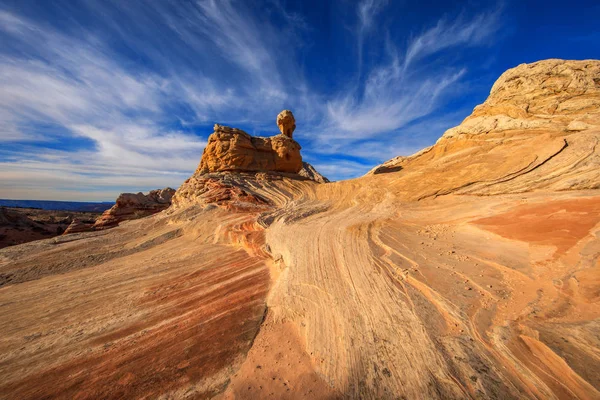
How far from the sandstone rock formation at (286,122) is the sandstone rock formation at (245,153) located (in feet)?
21.2

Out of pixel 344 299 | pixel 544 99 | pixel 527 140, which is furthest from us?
pixel 544 99

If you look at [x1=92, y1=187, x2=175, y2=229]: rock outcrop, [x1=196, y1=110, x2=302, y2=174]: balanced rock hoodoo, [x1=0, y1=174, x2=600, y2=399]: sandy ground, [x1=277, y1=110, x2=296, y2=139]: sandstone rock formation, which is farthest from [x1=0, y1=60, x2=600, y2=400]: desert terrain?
[x1=277, y1=110, x2=296, y2=139]: sandstone rock formation

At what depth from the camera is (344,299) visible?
406 cm

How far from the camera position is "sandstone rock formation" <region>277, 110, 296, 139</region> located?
2629 centimetres

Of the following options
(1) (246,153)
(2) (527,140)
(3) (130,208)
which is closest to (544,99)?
(2) (527,140)

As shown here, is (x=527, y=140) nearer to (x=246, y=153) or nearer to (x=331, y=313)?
(x=331, y=313)

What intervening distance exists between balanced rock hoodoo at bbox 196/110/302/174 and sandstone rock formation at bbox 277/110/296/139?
6301mm

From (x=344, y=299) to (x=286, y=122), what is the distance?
25019 mm

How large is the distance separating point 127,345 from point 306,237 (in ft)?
15.4

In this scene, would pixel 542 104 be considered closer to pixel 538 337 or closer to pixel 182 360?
pixel 538 337

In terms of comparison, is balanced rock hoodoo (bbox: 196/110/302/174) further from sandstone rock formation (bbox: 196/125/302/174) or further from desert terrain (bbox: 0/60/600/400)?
desert terrain (bbox: 0/60/600/400)

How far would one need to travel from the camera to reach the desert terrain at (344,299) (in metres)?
2.68

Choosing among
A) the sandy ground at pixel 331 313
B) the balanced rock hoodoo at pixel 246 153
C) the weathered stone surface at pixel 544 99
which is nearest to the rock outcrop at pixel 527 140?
the weathered stone surface at pixel 544 99

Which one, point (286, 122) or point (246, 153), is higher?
point (286, 122)
